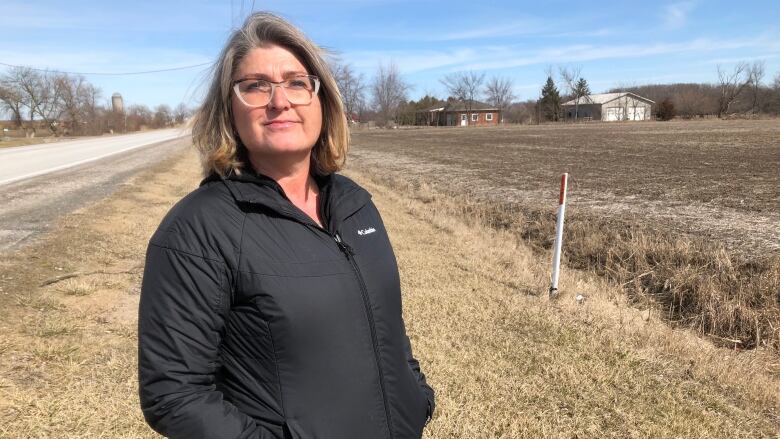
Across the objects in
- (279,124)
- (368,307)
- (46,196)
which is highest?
(279,124)

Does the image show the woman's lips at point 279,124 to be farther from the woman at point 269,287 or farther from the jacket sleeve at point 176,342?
the jacket sleeve at point 176,342

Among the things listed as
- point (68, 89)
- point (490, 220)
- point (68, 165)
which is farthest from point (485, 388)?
point (68, 89)

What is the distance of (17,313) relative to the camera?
408 cm

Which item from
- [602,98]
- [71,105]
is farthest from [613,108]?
[71,105]

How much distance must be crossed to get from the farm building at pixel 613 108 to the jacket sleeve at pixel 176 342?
113620 mm

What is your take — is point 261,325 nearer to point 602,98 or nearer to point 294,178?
point 294,178

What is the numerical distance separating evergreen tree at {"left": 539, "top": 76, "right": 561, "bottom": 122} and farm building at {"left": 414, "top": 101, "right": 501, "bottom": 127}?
485 inches

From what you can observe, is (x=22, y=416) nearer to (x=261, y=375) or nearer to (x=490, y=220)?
(x=261, y=375)

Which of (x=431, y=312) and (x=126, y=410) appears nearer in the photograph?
(x=126, y=410)

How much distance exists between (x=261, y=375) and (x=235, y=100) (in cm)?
83

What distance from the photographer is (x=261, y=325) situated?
1.33 m

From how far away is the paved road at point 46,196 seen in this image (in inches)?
275

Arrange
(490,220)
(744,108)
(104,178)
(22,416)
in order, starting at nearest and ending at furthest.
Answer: (22,416)
(490,220)
(104,178)
(744,108)

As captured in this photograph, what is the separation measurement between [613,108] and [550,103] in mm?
17143
